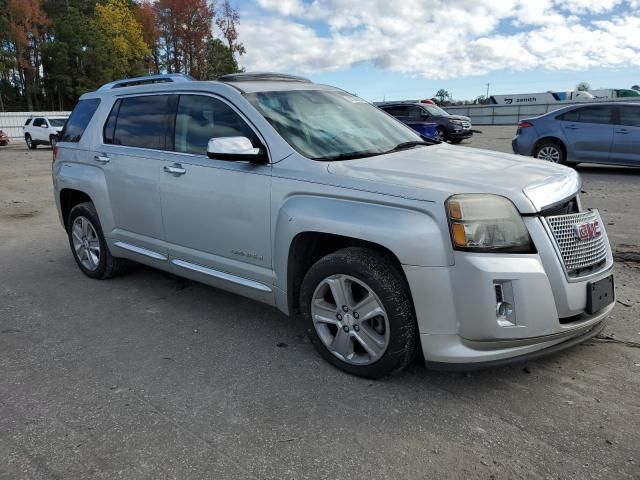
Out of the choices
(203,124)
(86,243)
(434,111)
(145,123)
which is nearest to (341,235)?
(203,124)

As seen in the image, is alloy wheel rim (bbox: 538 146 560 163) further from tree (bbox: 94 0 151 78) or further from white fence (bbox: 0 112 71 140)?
tree (bbox: 94 0 151 78)

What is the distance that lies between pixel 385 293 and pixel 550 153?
10.5 m

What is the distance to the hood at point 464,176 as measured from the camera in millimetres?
2799

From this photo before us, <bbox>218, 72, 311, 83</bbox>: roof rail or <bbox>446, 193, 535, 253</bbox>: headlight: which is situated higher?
<bbox>218, 72, 311, 83</bbox>: roof rail

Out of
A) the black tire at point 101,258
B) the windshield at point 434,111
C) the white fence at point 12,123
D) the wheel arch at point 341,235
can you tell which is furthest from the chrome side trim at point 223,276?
the white fence at point 12,123

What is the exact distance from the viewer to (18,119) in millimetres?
41844

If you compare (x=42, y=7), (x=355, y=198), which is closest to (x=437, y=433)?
(x=355, y=198)

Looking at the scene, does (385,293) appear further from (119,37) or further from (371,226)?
(119,37)

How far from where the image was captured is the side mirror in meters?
3.34

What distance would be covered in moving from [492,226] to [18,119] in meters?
47.2

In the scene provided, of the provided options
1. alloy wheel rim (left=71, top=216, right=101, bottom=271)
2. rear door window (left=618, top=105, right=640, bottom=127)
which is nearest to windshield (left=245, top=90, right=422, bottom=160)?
alloy wheel rim (left=71, top=216, right=101, bottom=271)

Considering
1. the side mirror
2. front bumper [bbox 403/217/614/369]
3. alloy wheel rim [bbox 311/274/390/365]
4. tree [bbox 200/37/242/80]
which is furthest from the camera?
tree [bbox 200/37/242/80]

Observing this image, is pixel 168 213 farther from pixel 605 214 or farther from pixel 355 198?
pixel 605 214

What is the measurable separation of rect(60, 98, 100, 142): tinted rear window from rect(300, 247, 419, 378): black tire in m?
3.23
